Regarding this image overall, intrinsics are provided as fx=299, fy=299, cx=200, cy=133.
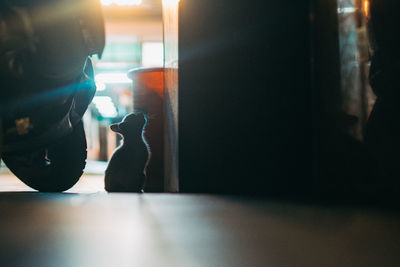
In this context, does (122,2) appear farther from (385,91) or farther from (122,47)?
(385,91)

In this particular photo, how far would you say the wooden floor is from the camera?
60cm

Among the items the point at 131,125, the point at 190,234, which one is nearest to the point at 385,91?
the point at 190,234

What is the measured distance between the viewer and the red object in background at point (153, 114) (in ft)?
6.02

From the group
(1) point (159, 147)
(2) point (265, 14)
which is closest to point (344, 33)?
(2) point (265, 14)

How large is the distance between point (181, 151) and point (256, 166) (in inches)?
13.8

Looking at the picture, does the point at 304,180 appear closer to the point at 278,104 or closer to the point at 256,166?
the point at 256,166

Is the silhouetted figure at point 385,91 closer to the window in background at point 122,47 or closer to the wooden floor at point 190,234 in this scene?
the wooden floor at point 190,234

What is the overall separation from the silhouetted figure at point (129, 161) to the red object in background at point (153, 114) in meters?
0.22

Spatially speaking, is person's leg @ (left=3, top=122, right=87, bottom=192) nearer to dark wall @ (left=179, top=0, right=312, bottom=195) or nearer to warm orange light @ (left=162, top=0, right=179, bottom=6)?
dark wall @ (left=179, top=0, right=312, bottom=195)

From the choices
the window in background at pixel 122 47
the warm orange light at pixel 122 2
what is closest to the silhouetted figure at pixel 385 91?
the window in background at pixel 122 47

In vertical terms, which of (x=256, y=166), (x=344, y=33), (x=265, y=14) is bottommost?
(x=256, y=166)

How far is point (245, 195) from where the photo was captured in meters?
1.31

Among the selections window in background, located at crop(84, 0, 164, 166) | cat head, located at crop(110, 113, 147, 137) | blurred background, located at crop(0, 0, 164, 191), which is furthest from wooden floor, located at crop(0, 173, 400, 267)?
window in background, located at crop(84, 0, 164, 166)

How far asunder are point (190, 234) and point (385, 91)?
0.93 metres
